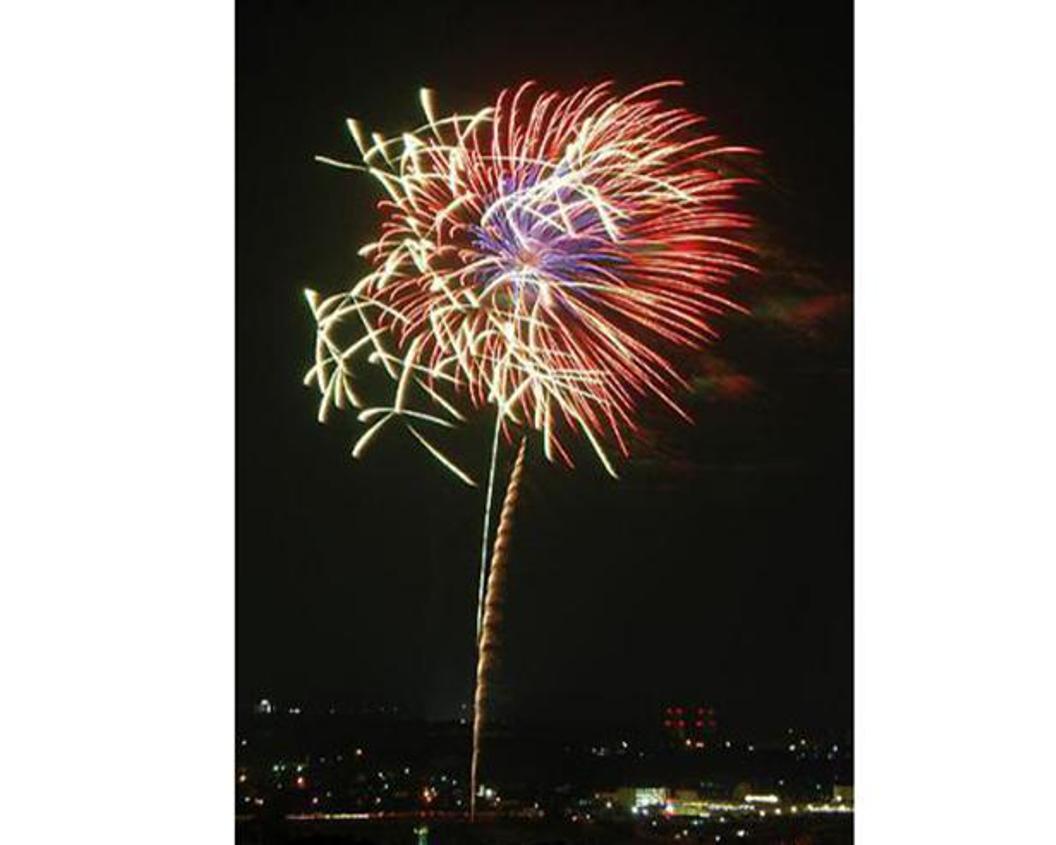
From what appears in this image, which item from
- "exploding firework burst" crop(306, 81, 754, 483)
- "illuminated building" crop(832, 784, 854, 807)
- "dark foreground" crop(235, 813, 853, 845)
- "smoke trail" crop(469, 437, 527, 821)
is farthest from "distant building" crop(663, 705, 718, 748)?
"exploding firework burst" crop(306, 81, 754, 483)

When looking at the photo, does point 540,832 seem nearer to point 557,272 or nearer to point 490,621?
point 490,621

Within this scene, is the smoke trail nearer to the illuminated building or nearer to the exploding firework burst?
the exploding firework burst

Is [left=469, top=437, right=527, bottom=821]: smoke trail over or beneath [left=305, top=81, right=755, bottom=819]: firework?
beneath
